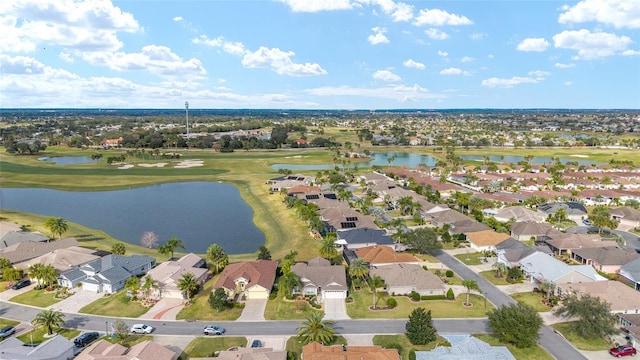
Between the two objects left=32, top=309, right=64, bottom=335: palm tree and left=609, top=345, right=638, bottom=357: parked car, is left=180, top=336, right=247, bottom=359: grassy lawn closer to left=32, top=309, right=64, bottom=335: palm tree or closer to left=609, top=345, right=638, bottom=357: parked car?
→ left=32, top=309, right=64, bottom=335: palm tree

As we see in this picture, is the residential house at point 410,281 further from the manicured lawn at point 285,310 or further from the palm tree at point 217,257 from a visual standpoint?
the palm tree at point 217,257

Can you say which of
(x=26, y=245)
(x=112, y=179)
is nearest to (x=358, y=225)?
(x=26, y=245)

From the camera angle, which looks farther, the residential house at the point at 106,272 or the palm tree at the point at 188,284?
the residential house at the point at 106,272

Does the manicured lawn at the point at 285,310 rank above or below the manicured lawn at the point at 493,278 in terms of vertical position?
below

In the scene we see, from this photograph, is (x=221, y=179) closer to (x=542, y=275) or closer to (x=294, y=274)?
(x=294, y=274)

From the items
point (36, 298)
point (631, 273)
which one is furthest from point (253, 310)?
point (631, 273)

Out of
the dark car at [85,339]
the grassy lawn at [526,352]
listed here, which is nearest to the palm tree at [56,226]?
the dark car at [85,339]

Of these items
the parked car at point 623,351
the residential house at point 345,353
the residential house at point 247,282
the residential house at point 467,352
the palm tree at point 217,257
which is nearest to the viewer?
the residential house at point 467,352

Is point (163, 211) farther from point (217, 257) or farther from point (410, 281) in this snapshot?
point (410, 281)
